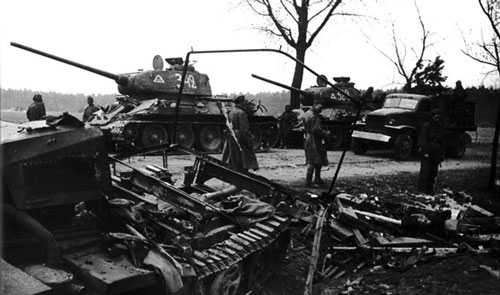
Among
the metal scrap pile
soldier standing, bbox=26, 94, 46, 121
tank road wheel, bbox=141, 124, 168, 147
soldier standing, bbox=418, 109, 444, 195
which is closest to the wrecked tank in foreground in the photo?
the metal scrap pile

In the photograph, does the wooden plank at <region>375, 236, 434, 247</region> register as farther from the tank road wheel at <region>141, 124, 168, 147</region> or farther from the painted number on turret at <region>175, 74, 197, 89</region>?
the painted number on turret at <region>175, 74, 197, 89</region>

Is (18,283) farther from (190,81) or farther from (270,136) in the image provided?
(270,136)

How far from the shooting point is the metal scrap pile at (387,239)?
5480mm

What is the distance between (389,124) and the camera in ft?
55.9

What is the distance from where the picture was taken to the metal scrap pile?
5.48 metres

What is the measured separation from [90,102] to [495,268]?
54.1ft

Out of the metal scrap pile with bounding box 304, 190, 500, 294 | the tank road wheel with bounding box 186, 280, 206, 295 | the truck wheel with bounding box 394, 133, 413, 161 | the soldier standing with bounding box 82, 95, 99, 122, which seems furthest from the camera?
the soldier standing with bounding box 82, 95, 99, 122

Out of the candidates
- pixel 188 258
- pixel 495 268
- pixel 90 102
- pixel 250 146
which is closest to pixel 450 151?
pixel 250 146

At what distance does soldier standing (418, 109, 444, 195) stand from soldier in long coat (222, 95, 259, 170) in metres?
3.59

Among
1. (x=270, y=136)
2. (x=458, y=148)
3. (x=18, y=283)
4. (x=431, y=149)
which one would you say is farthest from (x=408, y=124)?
(x=18, y=283)

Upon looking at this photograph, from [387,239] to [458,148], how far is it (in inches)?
580

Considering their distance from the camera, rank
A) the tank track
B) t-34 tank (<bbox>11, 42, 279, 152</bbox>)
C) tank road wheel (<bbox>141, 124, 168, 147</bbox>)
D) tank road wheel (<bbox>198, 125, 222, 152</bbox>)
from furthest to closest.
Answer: tank road wheel (<bbox>198, 125, 222, 152</bbox>), tank road wheel (<bbox>141, 124, 168, 147</bbox>), t-34 tank (<bbox>11, 42, 279, 152</bbox>), the tank track

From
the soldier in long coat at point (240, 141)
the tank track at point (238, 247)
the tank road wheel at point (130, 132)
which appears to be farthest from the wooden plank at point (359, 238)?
the tank road wheel at point (130, 132)

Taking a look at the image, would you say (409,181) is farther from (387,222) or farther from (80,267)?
(80,267)
